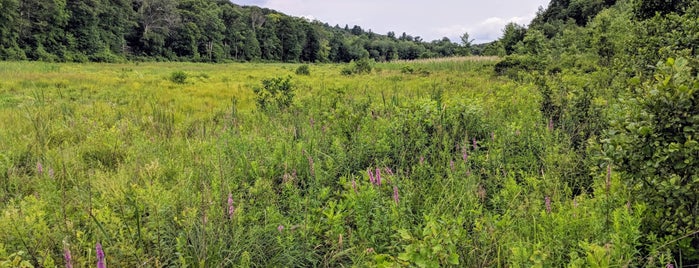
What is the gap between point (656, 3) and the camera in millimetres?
7887

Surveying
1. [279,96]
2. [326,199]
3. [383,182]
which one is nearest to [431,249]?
[383,182]

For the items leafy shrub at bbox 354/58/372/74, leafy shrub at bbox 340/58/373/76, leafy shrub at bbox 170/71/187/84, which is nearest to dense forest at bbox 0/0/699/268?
leafy shrub at bbox 170/71/187/84

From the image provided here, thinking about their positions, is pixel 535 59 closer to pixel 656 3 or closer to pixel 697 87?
pixel 656 3

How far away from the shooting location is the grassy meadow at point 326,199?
1852mm

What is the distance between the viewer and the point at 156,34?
188ft

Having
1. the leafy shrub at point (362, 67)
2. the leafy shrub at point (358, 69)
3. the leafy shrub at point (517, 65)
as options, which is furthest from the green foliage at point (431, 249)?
the leafy shrub at point (362, 67)

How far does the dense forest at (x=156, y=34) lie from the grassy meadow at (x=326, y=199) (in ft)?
97.4

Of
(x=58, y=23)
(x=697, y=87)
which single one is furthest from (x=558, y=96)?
(x=58, y=23)

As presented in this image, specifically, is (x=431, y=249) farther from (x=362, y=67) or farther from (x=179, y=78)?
(x=362, y=67)

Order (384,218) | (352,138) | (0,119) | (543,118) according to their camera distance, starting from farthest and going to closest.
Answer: (0,119), (543,118), (352,138), (384,218)

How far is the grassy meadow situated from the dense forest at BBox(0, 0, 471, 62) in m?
29.7

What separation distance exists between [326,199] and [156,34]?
64358mm

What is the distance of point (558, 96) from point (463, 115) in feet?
5.96

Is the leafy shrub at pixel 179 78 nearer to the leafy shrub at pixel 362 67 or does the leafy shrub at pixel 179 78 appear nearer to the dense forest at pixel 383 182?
the dense forest at pixel 383 182
